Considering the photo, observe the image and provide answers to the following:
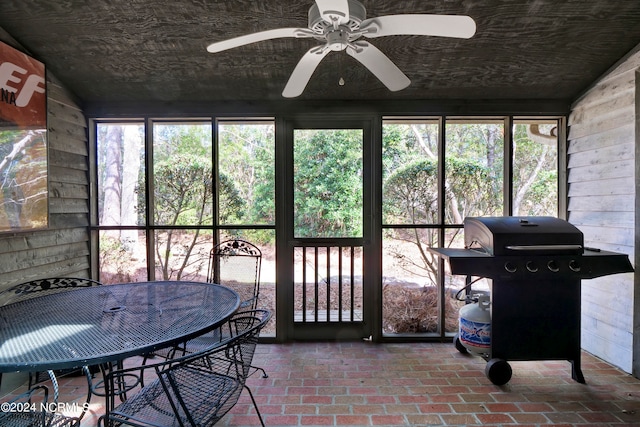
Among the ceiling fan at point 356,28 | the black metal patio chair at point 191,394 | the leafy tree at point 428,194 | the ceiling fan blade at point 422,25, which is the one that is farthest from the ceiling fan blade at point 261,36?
the leafy tree at point 428,194

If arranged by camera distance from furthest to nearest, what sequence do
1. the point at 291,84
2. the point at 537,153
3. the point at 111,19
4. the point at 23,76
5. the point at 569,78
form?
A: the point at 537,153
the point at 569,78
the point at 23,76
the point at 111,19
the point at 291,84

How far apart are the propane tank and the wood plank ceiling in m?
1.97

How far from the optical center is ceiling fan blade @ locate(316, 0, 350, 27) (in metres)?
1.29

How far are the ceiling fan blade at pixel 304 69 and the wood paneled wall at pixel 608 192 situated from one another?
8.43 ft

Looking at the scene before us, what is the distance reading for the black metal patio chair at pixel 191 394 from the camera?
4.46 feet

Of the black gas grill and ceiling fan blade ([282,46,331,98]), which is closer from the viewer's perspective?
ceiling fan blade ([282,46,331,98])

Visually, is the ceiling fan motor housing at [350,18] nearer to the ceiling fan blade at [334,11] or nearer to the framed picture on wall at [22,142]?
the ceiling fan blade at [334,11]

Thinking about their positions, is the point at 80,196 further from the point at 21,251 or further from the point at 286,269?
the point at 286,269

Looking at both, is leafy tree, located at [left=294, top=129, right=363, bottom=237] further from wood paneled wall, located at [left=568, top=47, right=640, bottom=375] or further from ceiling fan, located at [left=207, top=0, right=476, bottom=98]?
wood paneled wall, located at [left=568, top=47, right=640, bottom=375]

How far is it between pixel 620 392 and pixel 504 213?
1.63m

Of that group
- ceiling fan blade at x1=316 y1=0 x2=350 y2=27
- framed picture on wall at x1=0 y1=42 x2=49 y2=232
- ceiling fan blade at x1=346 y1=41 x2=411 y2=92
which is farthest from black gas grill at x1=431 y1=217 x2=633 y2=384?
framed picture on wall at x1=0 y1=42 x2=49 y2=232

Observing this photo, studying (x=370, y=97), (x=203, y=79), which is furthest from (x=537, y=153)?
(x=203, y=79)

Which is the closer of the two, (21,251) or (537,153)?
Result: (21,251)

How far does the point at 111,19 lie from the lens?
2.34 m
